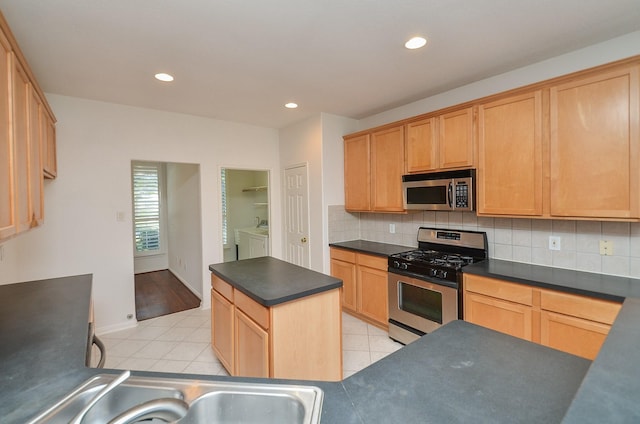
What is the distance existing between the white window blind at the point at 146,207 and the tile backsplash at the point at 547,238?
202 inches

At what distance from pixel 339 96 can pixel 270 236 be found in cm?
238

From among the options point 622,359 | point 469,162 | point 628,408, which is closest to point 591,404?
point 628,408

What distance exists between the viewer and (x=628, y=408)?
60 cm

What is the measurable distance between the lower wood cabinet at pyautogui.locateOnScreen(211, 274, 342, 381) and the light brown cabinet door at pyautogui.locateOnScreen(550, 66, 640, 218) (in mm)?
1885

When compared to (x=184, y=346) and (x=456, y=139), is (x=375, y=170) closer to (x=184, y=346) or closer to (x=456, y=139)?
(x=456, y=139)

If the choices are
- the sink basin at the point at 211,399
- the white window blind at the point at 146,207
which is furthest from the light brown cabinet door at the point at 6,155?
the white window blind at the point at 146,207

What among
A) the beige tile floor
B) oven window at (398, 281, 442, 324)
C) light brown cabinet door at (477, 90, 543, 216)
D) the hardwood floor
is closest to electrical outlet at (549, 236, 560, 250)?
light brown cabinet door at (477, 90, 543, 216)

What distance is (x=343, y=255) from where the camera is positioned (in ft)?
12.1

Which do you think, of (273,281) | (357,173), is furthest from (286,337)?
(357,173)

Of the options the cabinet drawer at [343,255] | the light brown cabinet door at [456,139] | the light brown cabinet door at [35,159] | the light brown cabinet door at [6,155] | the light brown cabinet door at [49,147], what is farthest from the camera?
the cabinet drawer at [343,255]

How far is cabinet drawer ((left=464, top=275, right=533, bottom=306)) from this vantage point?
2146 millimetres

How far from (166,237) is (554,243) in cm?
664

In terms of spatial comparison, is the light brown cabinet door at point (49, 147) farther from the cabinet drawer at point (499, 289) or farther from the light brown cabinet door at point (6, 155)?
the cabinet drawer at point (499, 289)

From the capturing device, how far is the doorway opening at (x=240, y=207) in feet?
19.9
